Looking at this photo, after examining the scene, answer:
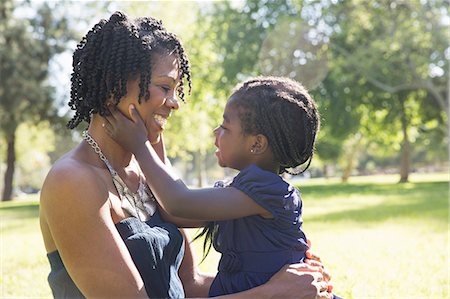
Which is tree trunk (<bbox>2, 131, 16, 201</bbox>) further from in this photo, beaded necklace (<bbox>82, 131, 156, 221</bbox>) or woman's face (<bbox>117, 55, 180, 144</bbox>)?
woman's face (<bbox>117, 55, 180, 144</bbox>)

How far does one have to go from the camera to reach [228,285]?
300cm

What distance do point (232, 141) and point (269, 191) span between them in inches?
15.8

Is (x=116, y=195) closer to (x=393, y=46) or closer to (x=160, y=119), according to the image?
(x=160, y=119)

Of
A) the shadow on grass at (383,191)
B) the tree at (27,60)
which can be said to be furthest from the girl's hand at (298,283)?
the tree at (27,60)

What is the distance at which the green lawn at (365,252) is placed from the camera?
6.59 metres

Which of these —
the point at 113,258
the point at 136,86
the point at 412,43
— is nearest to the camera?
the point at 113,258

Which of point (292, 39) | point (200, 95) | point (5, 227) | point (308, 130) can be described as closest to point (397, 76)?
point (292, 39)

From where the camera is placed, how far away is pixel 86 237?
251cm

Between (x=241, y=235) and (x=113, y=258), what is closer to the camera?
(x=113, y=258)

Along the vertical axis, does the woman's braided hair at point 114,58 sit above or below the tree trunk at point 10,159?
above

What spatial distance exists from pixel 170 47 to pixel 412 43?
27398mm

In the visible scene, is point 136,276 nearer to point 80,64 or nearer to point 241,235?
point 241,235

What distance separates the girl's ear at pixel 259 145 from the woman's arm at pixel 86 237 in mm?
866

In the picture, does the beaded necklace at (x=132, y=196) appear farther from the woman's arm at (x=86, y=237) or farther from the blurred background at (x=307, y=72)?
the blurred background at (x=307, y=72)
